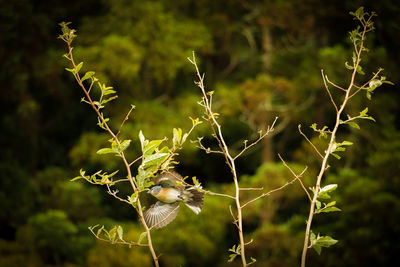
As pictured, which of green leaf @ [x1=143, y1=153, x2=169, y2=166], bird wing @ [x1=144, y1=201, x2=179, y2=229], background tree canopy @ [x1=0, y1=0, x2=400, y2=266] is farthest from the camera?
background tree canopy @ [x1=0, y1=0, x2=400, y2=266]

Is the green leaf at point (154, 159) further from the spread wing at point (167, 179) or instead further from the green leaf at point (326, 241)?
the green leaf at point (326, 241)

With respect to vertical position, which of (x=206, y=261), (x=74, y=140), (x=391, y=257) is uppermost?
(x=391, y=257)

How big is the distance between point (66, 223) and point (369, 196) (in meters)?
2.17

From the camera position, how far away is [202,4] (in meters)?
4.62

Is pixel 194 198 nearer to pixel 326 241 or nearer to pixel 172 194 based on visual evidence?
pixel 172 194

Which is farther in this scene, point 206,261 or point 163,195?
point 206,261

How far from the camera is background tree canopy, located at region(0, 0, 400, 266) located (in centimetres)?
365

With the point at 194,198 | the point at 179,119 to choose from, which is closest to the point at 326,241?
the point at 194,198

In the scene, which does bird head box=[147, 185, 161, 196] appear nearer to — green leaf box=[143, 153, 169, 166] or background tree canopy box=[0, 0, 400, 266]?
green leaf box=[143, 153, 169, 166]

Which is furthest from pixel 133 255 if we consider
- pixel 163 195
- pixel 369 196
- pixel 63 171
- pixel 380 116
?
pixel 163 195

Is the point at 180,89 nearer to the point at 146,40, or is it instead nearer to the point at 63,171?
the point at 146,40

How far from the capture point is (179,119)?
420 cm

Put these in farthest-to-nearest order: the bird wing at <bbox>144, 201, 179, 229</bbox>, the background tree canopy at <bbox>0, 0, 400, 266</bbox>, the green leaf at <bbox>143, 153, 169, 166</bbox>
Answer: the background tree canopy at <bbox>0, 0, 400, 266</bbox>
the bird wing at <bbox>144, 201, 179, 229</bbox>
the green leaf at <bbox>143, 153, 169, 166</bbox>

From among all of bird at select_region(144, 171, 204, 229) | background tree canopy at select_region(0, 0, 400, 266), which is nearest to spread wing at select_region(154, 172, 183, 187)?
bird at select_region(144, 171, 204, 229)
